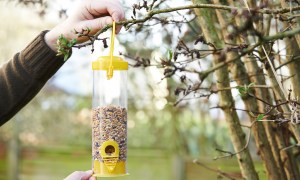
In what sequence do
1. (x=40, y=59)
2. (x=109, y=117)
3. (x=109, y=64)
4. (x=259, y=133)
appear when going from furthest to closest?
(x=40, y=59), (x=259, y=133), (x=109, y=117), (x=109, y=64)

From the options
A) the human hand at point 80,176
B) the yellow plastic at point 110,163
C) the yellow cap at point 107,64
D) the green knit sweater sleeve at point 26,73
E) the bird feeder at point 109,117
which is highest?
the green knit sweater sleeve at point 26,73

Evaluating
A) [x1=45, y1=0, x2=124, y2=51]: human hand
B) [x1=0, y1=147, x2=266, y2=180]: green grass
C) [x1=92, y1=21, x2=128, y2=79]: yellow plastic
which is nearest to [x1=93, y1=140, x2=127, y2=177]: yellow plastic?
[x1=92, y1=21, x2=128, y2=79]: yellow plastic

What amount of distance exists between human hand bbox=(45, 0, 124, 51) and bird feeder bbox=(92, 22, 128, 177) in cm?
8

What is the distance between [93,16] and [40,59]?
0.40 metres

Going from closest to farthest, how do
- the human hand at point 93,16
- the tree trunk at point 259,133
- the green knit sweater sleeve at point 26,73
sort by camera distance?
the human hand at point 93,16
the tree trunk at point 259,133
the green knit sweater sleeve at point 26,73

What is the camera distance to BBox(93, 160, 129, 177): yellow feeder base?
159 centimetres

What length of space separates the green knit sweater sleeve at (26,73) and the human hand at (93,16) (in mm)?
215

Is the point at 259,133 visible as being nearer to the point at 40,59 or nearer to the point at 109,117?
the point at 109,117

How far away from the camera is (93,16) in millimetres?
1685

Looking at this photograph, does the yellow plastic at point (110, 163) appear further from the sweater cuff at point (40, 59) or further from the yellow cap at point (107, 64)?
the sweater cuff at point (40, 59)

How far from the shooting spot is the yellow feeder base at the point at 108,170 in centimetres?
159

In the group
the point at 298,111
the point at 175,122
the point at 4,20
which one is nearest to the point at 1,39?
the point at 4,20

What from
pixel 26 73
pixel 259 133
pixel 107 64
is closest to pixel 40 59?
pixel 26 73

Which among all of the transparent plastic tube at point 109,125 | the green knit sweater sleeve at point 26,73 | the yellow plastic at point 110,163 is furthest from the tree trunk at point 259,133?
the green knit sweater sleeve at point 26,73
